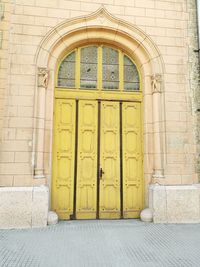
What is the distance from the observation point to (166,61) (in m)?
5.63

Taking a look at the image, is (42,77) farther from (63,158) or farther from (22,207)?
(22,207)

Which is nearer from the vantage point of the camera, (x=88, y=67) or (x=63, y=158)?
(x=63, y=158)

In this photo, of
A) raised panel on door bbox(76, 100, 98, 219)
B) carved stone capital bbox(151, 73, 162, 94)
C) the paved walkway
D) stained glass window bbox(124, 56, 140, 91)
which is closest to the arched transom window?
stained glass window bbox(124, 56, 140, 91)

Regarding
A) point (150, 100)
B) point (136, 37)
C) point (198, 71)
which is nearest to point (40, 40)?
point (136, 37)

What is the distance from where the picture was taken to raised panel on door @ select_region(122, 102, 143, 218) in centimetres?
538

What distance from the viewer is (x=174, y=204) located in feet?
16.5

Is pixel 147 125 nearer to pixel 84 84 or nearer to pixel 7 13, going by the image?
pixel 84 84

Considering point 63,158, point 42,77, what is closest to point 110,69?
point 42,77

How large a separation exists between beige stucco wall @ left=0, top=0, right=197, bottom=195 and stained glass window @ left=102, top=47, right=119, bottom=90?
885mm

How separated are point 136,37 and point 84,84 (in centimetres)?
170

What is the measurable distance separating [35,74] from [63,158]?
6.54 ft

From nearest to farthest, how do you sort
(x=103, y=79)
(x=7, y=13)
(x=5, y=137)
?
(x=5, y=137) < (x=7, y=13) < (x=103, y=79)

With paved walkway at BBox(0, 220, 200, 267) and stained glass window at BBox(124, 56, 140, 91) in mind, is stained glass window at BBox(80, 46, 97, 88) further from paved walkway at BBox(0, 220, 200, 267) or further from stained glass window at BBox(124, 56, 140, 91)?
paved walkway at BBox(0, 220, 200, 267)

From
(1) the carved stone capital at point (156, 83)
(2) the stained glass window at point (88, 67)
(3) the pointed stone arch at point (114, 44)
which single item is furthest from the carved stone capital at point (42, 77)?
(1) the carved stone capital at point (156, 83)
